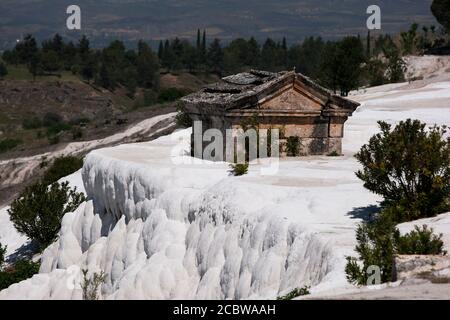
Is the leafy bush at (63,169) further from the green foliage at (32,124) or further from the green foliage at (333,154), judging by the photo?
the green foliage at (32,124)

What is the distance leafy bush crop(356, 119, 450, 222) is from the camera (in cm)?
1977

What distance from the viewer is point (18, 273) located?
105 ft

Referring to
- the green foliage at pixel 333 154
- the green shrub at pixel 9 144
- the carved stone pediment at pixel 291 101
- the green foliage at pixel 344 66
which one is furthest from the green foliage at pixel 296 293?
the green shrub at pixel 9 144

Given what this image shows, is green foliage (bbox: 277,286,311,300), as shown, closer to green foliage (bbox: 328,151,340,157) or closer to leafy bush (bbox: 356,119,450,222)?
leafy bush (bbox: 356,119,450,222)

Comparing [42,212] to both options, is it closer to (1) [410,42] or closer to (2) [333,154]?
(2) [333,154]

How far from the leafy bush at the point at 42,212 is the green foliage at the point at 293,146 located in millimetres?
10542

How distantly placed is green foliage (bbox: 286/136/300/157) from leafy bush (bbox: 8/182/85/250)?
415 inches

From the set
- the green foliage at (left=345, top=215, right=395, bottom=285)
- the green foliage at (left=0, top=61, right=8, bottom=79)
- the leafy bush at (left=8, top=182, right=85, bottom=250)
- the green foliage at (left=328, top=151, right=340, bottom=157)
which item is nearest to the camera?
the green foliage at (left=345, top=215, right=395, bottom=285)

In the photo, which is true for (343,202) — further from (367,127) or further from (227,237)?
(367,127)

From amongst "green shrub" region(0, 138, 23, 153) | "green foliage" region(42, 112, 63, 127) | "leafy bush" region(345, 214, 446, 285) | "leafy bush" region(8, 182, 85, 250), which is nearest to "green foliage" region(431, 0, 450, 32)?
"green shrub" region(0, 138, 23, 153)

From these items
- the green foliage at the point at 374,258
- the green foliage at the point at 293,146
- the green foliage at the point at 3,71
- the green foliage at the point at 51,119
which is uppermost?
the green foliage at the point at 374,258

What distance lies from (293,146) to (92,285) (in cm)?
811

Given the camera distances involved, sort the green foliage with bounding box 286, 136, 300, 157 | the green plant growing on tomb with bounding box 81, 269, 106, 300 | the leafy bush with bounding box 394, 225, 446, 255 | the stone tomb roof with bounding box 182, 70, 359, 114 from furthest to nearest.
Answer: the green foliage with bounding box 286, 136, 300, 157, the stone tomb roof with bounding box 182, 70, 359, 114, the green plant growing on tomb with bounding box 81, 269, 106, 300, the leafy bush with bounding box 394, 225, 446, 255

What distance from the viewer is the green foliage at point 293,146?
30641 millimetres
